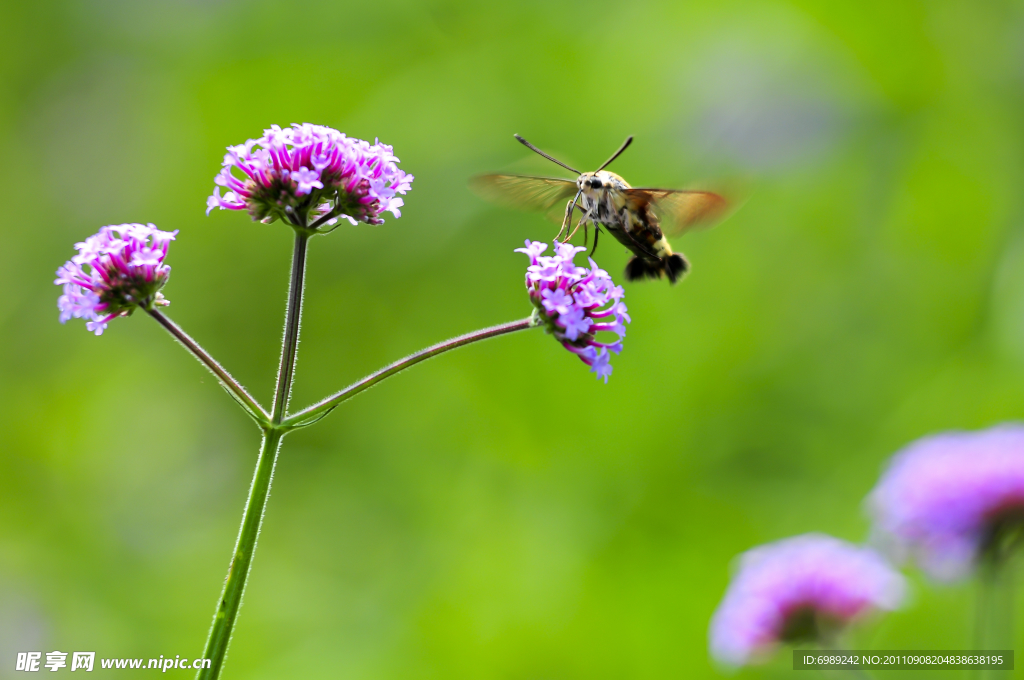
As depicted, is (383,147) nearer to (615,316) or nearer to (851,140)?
(615,316)

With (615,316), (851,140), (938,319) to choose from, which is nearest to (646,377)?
(938,319)

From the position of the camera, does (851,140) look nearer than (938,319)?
No

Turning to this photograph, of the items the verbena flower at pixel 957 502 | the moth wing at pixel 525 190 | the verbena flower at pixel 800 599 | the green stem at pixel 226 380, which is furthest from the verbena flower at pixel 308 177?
the verbena flower at pixel 957 502

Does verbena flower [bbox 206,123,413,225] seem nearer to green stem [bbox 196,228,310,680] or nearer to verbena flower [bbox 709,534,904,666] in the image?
green stem [bbox 196,228,310,680]

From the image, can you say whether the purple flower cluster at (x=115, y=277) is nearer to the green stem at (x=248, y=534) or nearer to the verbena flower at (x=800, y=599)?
the green stem at (x=248, y=534)

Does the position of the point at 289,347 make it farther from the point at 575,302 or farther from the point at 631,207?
the point at 631,207
